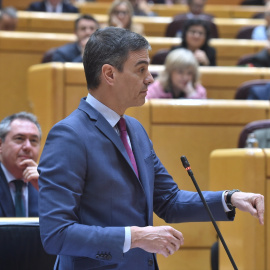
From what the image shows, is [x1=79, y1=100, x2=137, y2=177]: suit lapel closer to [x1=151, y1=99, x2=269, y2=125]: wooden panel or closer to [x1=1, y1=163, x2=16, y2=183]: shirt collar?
[x1=1, y1=163, x2=16, y2=183]: shirt collar

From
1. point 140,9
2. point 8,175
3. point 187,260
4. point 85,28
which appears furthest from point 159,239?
point 140,9

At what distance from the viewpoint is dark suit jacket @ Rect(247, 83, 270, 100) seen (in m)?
2.49

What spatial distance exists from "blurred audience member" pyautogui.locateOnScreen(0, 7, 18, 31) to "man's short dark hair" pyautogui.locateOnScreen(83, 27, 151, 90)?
8.61 ft

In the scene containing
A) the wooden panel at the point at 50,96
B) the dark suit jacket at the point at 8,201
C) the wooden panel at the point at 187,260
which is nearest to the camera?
the dark suit jacket at the point at 8,201

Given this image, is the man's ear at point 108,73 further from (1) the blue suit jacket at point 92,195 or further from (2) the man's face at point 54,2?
(2) the man's face at point 54,2

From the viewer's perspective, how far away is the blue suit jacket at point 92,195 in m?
0.89

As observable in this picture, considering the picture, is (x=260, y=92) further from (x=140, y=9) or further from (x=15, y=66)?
(x=140, y=9)

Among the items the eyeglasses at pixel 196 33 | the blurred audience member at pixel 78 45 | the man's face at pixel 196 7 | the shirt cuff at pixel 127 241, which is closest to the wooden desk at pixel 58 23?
the man's face at pixel 196 7

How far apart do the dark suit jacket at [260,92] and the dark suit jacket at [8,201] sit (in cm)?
113

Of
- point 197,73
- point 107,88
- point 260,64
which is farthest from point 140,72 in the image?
point 260,64

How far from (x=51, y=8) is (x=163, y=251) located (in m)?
3.58

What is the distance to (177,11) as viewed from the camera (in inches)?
190

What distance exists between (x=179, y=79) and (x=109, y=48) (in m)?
1.59

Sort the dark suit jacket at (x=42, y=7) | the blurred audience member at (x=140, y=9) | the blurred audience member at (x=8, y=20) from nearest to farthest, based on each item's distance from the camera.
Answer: the blurred audience member at (x=8, y=20), the dark suit jacket at (x=42, y=7), the blurred audience member at (x=140, y=9)
